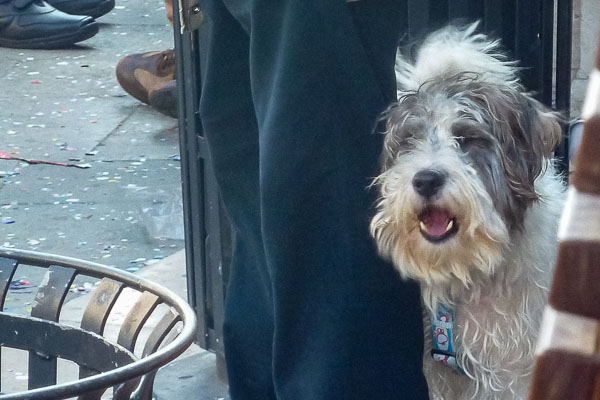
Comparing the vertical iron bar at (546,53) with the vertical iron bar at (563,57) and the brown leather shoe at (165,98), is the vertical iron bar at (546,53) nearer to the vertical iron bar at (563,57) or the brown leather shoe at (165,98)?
Answer: the vertical iron bar at (563,57)

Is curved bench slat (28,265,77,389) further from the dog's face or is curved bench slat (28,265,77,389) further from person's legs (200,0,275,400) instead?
the dog's face

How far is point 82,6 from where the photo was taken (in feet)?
31.7

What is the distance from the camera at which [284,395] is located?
247cm

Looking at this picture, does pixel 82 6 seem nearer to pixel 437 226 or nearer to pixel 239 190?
pixel 239 190

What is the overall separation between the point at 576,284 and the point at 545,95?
2182mm

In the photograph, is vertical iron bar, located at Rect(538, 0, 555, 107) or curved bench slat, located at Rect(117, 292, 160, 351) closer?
curved bench slat, located at Rect(117, 292, 160, 351)

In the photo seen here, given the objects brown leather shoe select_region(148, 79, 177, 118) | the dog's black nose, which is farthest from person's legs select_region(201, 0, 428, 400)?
brown leather shoe select_region(148, 79, 177, 118)

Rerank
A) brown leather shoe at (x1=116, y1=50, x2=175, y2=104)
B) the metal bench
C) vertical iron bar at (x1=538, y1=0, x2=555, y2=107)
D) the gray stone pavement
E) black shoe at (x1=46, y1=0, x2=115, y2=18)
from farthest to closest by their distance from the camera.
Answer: black shoe at (x1=46, y1=0, x2=115, y2=18), brown leather shoe at (x1=116, y1=50, x2=175, y2=104), the gray stone pavement, vertical iron bar at (x1=538, y1=0, x2=555, y2=107), the metal bench

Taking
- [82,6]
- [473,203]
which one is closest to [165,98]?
[82,6]

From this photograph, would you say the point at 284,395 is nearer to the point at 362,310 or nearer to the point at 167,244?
the point at 362,310

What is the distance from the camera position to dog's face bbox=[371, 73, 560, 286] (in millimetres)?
2465

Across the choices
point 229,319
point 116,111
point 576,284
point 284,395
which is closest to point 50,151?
point 116,111

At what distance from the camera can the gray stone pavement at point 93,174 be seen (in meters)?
4.90

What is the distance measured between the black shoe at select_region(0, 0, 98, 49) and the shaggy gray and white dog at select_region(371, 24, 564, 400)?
6725 millimetres
